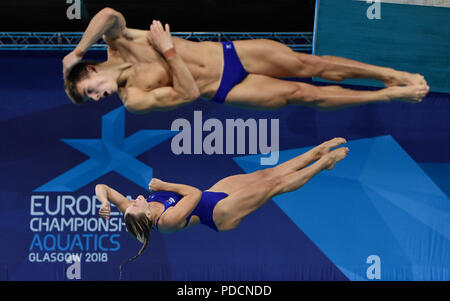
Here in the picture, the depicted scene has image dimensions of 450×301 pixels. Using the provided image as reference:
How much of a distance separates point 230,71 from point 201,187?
2.04 meters

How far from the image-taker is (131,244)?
6.24m

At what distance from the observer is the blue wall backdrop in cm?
624

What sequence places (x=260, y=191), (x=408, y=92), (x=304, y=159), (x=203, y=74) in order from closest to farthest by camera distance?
1. (x=408, y=92)
2. (x=203, y=74)
3. (x=260, y=191)
4. (x=304, y=159)

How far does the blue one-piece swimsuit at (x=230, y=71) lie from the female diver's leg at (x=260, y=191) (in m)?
1.25

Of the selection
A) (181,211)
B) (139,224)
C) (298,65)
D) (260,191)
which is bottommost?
(139,224)

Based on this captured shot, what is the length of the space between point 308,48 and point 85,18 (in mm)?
2244

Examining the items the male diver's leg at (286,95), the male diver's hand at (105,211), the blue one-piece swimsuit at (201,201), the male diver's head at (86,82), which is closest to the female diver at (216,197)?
the blue one-piece swimsuit at (201,201)

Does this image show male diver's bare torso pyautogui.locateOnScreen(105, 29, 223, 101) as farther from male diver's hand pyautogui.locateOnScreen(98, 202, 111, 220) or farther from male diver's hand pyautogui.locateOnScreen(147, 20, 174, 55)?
male diver's hand pyautogui.locateOnScreen(98, 202, 111, 220)

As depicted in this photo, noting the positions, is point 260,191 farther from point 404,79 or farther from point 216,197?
point 404,79

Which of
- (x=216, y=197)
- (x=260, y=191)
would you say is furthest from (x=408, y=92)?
(x=216, y=197)

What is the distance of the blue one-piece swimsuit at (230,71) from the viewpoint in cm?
449

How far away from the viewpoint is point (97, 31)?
4105 mm

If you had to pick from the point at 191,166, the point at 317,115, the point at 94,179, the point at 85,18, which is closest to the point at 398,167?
the point at 317,115

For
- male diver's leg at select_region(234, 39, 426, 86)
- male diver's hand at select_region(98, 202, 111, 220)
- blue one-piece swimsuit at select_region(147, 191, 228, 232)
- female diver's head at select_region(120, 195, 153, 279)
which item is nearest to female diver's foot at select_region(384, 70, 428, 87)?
male diver's leg at select_region(234, 39, 426, 86)
